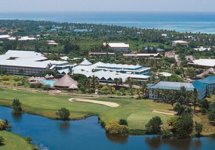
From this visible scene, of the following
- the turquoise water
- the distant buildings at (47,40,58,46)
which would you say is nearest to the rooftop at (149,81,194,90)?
the turquoise water

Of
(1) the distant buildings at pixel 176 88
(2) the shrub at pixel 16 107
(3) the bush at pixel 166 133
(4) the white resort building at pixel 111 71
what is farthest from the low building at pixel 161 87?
(2) the shrub at pixel 16 107

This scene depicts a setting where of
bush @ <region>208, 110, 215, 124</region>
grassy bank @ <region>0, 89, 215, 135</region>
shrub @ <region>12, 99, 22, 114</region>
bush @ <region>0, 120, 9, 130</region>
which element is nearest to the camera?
bush @ <region>0, 120, 9, 130</region>

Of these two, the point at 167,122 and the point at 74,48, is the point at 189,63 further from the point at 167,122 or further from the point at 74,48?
the point at 167,122

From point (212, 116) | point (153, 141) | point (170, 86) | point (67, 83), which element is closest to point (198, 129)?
point (212, 116)

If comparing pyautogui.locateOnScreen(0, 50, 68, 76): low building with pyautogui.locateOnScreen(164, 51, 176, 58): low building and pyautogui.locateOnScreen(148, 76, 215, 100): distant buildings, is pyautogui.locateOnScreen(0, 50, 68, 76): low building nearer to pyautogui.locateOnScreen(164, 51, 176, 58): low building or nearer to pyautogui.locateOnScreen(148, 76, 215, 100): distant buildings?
pyautogui.locateOnScreen(164, 51, 176, 58): low building

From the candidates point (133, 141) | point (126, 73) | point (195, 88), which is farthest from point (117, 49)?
point (133, 141)

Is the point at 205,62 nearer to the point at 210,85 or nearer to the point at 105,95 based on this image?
the point at 210,85
